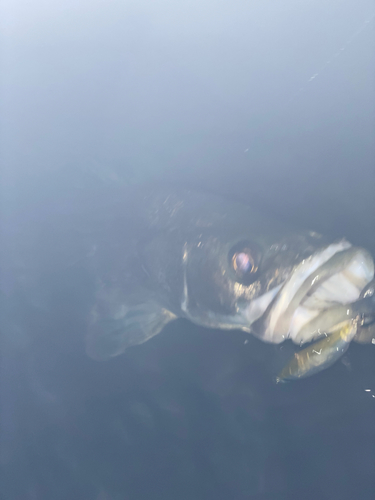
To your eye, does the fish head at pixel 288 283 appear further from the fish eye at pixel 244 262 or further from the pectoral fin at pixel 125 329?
the pectoral fin at pixel 125 329

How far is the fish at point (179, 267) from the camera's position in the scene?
243 centimetres

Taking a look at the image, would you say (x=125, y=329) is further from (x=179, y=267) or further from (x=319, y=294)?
(x=319, y=294)

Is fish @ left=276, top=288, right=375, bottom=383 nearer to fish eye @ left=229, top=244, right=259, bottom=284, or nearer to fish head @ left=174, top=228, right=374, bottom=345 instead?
fish head @ left=174, top=228, right=374, bottom=345

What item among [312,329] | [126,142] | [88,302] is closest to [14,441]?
[88,302]

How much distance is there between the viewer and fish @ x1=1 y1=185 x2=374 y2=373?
2.43 meters

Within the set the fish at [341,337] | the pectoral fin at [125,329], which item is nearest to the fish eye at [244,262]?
the fish at [341,337]

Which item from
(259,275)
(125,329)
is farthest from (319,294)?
(125,329)

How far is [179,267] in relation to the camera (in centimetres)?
361

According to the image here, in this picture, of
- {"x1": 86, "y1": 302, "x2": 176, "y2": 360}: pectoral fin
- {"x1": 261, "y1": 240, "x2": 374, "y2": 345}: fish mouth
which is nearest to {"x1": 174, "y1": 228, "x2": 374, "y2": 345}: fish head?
{"x1": 261, "y1": 240, "x2": 374, "y2": 345}: fish mouth

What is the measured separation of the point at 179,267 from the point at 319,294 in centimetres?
156

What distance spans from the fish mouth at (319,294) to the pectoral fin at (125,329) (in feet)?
5.25

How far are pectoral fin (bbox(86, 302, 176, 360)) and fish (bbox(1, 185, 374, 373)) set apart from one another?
0.5 inches

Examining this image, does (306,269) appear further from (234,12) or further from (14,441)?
(234,12)

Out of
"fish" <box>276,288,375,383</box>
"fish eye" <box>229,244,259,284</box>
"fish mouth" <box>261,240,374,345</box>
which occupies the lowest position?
"fish" <box>276,288,375,383</box>
